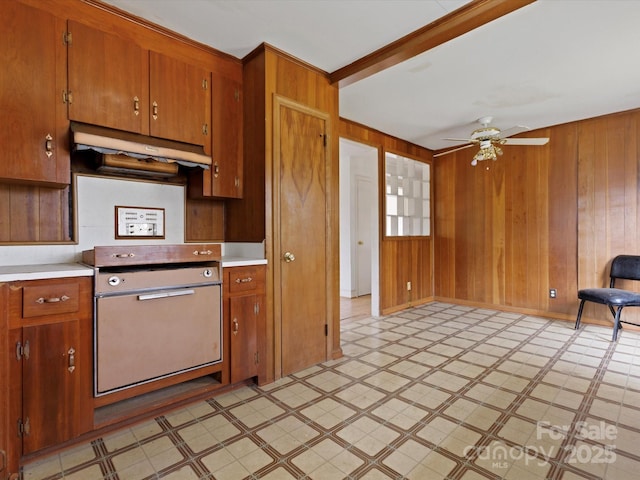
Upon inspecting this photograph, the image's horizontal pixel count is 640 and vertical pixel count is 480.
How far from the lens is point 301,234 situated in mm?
2664

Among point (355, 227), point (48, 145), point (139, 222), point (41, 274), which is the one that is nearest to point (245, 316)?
point (139, 222)

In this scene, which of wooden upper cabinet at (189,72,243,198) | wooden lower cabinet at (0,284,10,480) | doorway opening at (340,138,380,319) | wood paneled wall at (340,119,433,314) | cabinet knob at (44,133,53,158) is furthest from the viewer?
doorway opening at (340,138,380,319)

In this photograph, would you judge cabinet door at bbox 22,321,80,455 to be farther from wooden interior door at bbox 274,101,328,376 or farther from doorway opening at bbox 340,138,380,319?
doorway opening at bbox 340,138,380,319

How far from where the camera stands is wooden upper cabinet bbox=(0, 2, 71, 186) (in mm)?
1733

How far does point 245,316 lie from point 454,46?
8.23 feet

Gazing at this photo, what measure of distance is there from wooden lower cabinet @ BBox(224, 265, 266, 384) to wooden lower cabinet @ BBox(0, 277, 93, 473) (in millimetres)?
805

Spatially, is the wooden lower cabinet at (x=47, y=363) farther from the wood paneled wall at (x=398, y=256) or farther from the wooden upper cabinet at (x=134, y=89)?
the wood paneled wall at (x=398, y=256)

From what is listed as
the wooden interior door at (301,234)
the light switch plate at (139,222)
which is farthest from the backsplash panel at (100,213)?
the wooden interior door at (301,234)

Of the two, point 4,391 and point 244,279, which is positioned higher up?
point 244,279

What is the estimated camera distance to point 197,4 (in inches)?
78.3

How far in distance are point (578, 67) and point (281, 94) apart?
249cm

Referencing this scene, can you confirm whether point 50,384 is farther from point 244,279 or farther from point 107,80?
point 107,80

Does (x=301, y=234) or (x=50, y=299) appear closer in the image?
(x=50, y=299)

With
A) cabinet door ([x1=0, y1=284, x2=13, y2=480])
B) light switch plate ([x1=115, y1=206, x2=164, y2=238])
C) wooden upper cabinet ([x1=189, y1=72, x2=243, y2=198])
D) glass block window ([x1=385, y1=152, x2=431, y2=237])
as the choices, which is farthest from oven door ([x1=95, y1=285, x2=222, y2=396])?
glass block window ([x1=385, y1=152, x2=431, y2=237])
